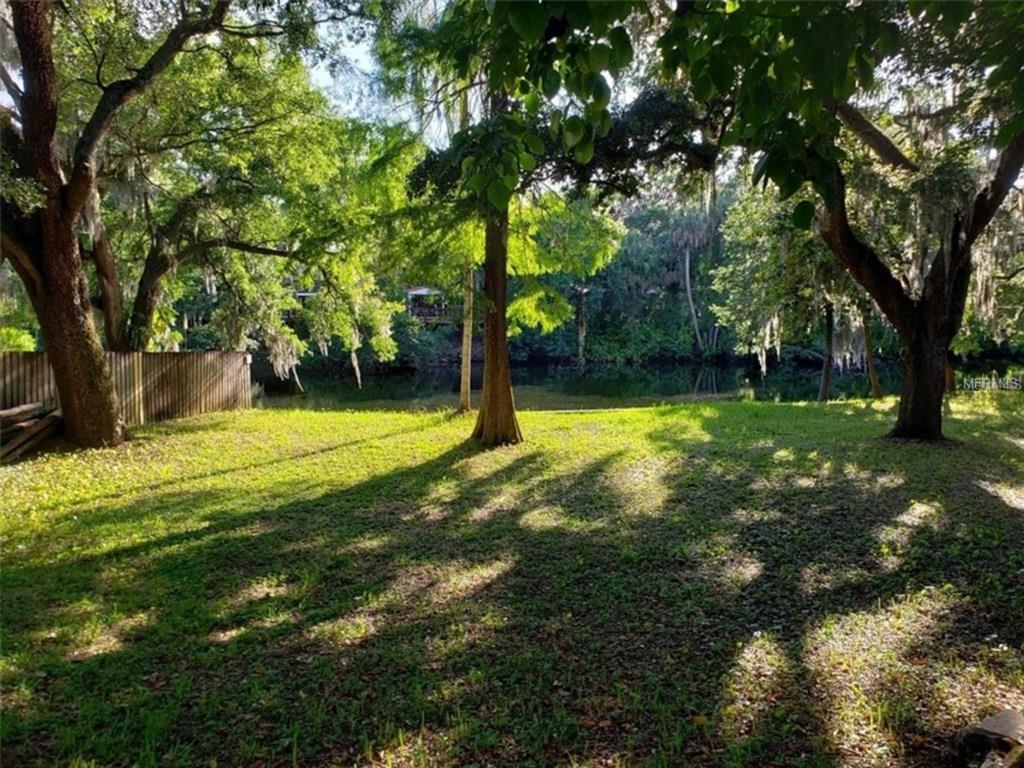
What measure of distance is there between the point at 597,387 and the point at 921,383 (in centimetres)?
1840

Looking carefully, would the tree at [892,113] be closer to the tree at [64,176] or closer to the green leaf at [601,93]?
the green leaf at [601,93]

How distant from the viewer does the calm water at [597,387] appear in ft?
→ 67.4

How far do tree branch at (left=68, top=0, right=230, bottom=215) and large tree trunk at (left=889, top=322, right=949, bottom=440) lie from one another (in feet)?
32.6

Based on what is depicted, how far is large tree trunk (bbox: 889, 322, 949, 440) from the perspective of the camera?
315 inches

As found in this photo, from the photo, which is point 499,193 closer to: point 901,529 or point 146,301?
point 901,529

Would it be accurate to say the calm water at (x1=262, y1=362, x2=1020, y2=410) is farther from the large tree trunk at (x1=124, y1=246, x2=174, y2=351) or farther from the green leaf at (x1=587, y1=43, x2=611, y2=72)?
the green leaf at (x1=587, y1=43, x2=611, y2=72)

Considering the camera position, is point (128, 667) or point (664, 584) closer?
point (128, 667)

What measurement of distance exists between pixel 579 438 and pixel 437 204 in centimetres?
401

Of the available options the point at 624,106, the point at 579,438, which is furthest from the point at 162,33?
the point at 579,438

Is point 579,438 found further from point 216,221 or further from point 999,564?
point 216,221

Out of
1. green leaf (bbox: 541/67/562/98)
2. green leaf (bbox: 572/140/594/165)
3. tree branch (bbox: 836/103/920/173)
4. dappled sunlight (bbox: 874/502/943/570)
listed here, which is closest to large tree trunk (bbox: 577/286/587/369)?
tree branch (bbox: 836/103/920/173)

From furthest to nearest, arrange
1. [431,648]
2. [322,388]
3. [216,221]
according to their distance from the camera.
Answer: [322,388] < [216,221] < [431,648]

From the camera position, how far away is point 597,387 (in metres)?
26.5

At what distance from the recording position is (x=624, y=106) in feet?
25.2
